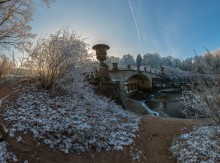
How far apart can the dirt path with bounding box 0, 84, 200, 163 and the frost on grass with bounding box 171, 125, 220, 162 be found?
0.29 m

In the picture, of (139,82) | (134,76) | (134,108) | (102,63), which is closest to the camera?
(102,63)

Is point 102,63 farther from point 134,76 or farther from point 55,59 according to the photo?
point 134,76

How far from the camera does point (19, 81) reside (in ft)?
26.8

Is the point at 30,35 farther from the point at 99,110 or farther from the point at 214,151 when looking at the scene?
the point at 214,151

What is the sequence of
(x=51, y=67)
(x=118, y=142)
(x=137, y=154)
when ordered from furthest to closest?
1. (x=51, y=67)
2. (x=118, y=142)
3. (x=137, y=154)

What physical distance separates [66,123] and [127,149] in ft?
6.37

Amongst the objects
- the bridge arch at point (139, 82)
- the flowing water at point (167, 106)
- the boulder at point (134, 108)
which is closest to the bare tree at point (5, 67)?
the boulder at point (134, 108)

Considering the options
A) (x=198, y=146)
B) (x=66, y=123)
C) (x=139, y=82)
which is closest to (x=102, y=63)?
(x=66, y=123)

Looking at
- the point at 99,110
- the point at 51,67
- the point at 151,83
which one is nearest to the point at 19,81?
the point at 51,67

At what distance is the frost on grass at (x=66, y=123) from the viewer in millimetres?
5121

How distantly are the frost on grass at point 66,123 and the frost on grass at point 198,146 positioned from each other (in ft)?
4.96

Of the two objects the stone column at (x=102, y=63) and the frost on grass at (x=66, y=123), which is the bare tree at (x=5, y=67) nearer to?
the frost on grass at (x=66, y=123)

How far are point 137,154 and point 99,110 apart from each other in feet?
9.44

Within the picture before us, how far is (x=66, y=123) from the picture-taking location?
5.82 m
